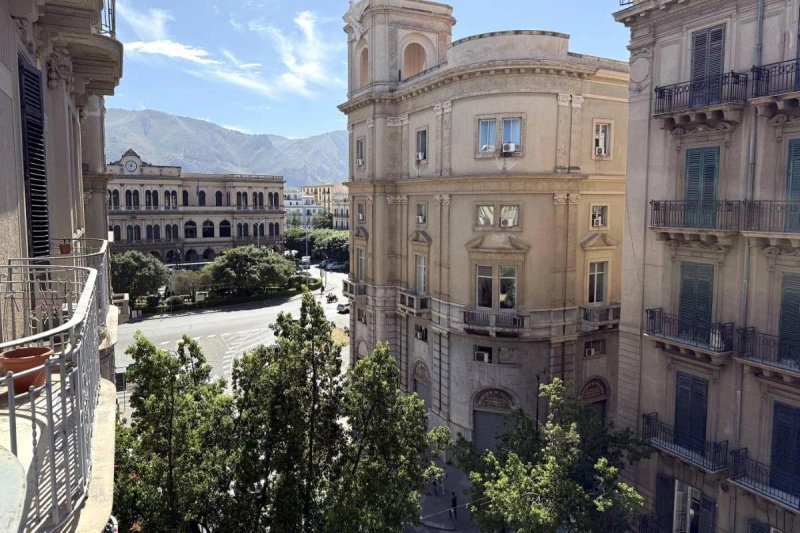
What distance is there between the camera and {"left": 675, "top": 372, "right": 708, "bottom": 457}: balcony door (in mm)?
17734

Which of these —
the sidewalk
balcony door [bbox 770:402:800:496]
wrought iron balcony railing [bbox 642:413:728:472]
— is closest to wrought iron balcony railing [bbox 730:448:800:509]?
balcony door [bbox 770:402:800:496]

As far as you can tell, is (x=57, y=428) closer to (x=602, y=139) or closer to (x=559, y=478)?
(x=559, y=478)

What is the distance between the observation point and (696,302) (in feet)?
58.5

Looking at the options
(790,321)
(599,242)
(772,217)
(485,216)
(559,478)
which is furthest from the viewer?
(599,242)

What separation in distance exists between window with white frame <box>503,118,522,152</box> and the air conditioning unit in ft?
31.8

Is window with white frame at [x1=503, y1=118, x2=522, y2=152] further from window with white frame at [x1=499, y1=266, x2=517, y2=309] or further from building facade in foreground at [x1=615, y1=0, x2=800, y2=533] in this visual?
building facade in foreground at [x1=615, y1=0, x2=800, y2=533]

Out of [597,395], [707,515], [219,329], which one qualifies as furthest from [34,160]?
[219,329]

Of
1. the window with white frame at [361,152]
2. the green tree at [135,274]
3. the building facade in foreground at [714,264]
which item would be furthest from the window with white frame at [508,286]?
the green tree at [135,274]

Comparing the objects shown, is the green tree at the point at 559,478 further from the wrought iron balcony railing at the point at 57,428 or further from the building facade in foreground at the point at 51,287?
the wrought iron balcony railing at the point at 57,428

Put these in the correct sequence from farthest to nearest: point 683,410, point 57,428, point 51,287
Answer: point 683,410 < point 51,287 < point 57,428

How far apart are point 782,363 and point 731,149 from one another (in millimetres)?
6096

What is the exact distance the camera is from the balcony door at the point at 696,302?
17.4m

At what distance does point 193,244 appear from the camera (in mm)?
93188

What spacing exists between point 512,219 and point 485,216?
1319 mm
